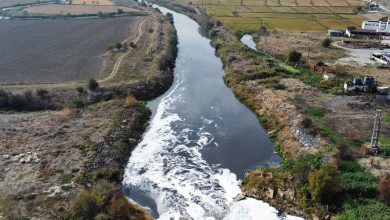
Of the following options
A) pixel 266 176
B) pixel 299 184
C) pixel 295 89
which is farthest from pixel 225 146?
pixel 295 89

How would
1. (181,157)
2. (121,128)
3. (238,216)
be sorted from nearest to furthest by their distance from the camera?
(238,216) < (181,157) < (121,128)

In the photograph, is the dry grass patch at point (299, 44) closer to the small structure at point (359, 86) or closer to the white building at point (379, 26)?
the white building at point (379, 26)

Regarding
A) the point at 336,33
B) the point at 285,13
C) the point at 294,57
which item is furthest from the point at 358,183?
the point at 285,13

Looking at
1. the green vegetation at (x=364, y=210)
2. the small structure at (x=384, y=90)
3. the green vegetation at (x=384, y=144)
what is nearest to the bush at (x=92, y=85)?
the green vegetation at (x=384, y=144)

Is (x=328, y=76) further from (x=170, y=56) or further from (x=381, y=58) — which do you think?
(x=170, y=56)

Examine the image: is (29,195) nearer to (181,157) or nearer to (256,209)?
(181,157)

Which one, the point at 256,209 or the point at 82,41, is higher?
the point at 82,41

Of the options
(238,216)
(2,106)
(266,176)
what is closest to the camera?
(238,216)
